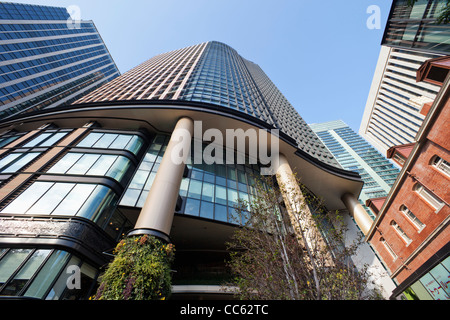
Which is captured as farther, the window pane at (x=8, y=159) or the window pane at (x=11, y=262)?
the window pane at (x=8, y=159)

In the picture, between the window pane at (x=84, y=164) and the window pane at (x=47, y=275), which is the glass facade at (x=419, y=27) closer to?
the window pane at (x=47, y=275)

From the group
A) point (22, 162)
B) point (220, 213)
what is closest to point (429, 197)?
point (220, 213)

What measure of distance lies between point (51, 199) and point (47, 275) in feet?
17.3

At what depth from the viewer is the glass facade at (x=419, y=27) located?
10836mm

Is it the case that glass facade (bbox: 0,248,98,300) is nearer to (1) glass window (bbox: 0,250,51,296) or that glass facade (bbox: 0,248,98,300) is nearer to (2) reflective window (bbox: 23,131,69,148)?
(1) glass window (bbox: 0,250,51,296)

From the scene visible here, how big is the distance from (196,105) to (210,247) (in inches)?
564

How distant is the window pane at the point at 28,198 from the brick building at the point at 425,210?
25.2 m

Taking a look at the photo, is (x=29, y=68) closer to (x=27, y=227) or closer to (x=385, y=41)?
(x=27, y=227)

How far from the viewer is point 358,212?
24969 mm

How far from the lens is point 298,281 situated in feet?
26.5

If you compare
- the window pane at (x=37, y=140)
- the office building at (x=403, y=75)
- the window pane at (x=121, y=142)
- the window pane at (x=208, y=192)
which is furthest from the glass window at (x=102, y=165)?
the office building at (x=403, y=75)

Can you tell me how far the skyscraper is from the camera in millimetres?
10625

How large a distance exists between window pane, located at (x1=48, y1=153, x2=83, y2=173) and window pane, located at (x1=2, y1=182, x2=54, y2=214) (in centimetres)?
149
